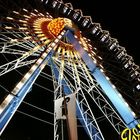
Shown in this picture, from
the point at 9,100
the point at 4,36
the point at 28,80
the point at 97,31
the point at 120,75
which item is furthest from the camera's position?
the point at 97,31

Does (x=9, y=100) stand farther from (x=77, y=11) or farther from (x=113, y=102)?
(x=77, y=11)

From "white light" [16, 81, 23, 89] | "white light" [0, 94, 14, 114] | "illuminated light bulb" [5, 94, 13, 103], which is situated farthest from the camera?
"white light" [16, 81, 23, 89]

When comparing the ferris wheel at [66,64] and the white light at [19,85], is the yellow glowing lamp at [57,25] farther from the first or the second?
the white light at [19,85]

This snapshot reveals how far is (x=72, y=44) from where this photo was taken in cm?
1264

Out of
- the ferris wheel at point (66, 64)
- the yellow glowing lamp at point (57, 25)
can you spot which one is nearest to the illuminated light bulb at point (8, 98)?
the ferris wheel at point (66, 64)

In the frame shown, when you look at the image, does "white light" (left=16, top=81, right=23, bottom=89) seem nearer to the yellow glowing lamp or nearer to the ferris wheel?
the ferris wheel

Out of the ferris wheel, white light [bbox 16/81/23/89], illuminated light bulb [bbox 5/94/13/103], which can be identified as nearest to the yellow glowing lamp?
the ferris wheel

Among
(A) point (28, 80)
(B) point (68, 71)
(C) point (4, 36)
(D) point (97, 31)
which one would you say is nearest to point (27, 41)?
(C) point (4, 36)

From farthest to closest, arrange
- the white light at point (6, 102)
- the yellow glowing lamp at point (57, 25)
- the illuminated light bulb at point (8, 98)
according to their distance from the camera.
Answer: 1. the yellow glowing lamp at point (57, 25)
2. the illuminated light bulb at point (8, 98)
3. the white light at point (6, 102)

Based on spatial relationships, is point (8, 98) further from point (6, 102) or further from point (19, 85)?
point (19, 85)

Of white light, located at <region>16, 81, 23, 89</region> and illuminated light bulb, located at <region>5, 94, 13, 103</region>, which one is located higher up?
white light, located at <region>16, 81, 23, 89</region>

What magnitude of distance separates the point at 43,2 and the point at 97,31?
3174 mm

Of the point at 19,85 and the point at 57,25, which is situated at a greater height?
the point at 57,25

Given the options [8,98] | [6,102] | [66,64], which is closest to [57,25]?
[66,64]
